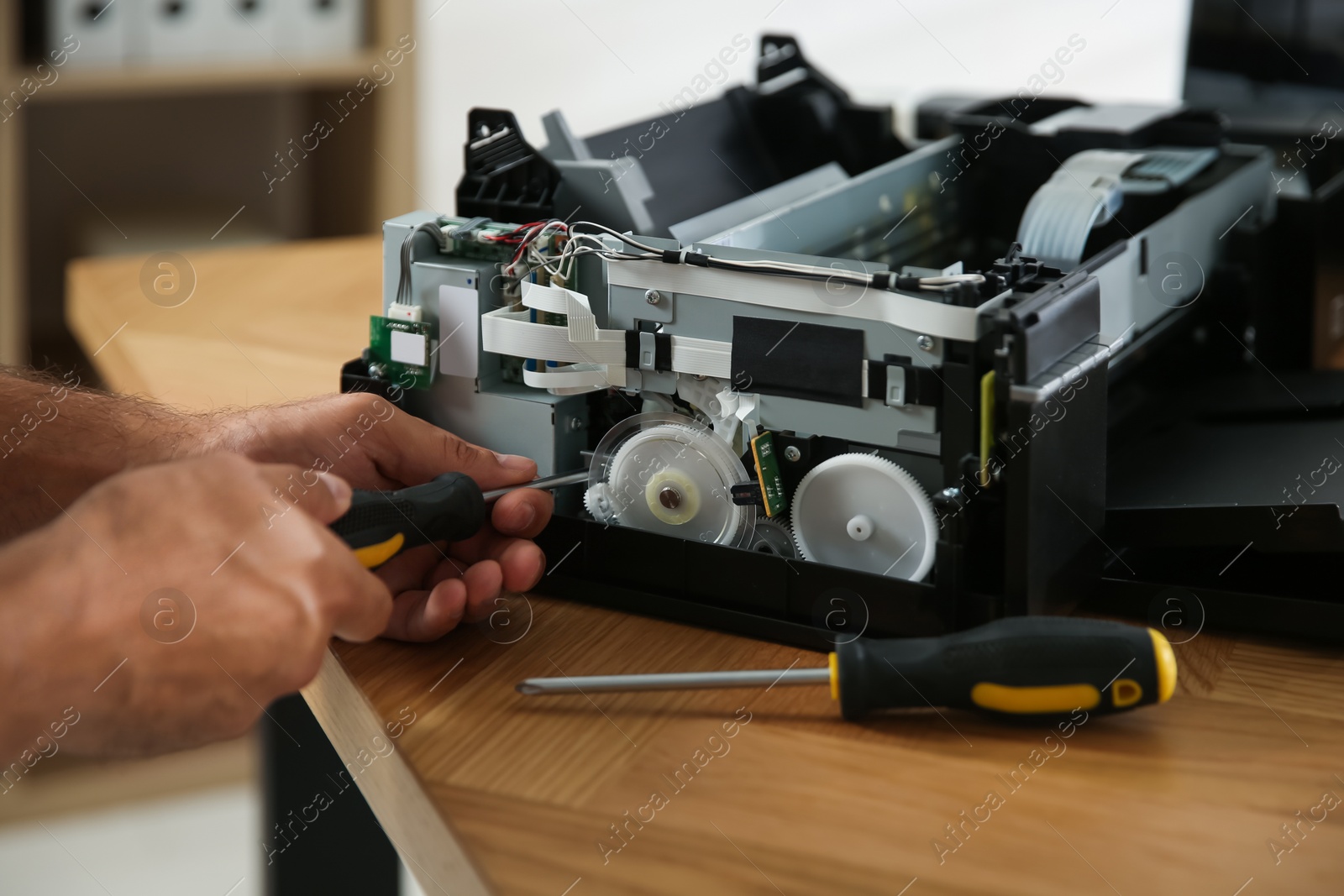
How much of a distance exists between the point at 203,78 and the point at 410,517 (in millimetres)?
1515

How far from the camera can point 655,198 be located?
42.4 inches

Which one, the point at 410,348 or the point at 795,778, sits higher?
the point at 410,348

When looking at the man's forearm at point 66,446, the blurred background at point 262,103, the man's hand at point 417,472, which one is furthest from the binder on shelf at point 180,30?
the man's hand at point 417,472

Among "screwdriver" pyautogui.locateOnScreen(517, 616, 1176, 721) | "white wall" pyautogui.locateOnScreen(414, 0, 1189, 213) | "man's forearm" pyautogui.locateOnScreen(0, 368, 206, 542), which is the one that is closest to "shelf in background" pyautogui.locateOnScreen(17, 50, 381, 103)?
"white wall" pyautogui.locateOnScreen(414, 0, 1189, 213)

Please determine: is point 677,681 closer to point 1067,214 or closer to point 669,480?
point 669,480

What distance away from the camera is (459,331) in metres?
0.92

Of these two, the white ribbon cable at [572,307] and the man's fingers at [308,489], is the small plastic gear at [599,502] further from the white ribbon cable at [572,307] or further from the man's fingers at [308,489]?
the man's fingers at [308,489]

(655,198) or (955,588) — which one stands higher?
(655,198)

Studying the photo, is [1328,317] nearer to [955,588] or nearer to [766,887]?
[955,588]

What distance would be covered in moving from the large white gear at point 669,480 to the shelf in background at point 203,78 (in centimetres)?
146

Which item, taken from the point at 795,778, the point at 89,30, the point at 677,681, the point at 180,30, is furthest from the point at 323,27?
the point at 795,778

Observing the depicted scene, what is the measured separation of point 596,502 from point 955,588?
0.89 feet

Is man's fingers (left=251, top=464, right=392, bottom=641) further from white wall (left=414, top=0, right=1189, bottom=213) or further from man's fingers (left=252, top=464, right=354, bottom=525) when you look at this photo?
white wall (left=414, top=0, right=1189, bottom=213)

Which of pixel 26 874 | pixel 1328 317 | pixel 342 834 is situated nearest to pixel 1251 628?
pixel 1328 317
